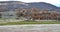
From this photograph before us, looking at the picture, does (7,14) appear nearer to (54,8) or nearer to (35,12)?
(35,12)

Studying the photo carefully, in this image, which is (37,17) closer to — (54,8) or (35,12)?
(35,12)

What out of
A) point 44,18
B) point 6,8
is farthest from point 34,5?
point 44,18

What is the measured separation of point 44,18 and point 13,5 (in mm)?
10339

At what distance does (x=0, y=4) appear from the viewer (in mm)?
35031

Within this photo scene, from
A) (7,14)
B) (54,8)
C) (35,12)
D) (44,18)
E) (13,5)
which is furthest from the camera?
(13,5)

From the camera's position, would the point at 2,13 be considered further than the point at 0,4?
No

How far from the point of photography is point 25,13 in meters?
28.6

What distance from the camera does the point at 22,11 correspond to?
2917 cm

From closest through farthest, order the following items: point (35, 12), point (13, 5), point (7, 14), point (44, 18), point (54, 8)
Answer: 1. point (44, 18)
2. point (35, 12)
3. point (7, 14)
4. point (54, 8)
5. point (13, 5)

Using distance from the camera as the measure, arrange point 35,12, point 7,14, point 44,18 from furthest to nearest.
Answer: point 7,14 < point 35,12 < point 44,18

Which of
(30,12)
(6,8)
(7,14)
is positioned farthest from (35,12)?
(6,8)

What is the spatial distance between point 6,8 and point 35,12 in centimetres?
764

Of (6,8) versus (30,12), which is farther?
(6,8)

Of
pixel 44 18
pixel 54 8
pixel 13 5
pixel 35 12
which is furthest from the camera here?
pixel 13 5
